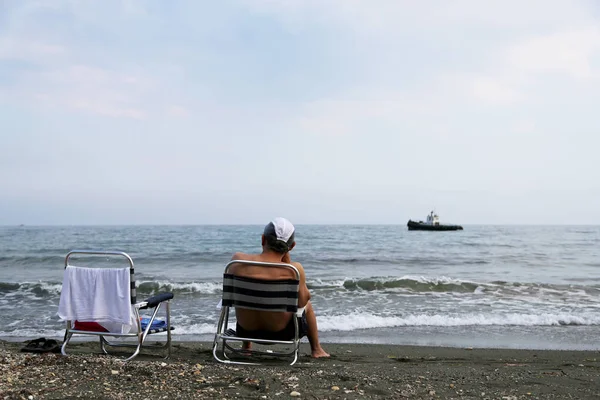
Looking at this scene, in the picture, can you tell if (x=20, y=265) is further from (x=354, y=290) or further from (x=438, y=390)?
(x=438, y=390)

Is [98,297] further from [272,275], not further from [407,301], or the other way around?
[407,301]

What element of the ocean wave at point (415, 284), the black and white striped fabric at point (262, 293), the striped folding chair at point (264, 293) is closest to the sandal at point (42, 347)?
the striped folding chair at point (264, 293)

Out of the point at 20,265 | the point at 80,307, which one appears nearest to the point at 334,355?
the point at 80,307

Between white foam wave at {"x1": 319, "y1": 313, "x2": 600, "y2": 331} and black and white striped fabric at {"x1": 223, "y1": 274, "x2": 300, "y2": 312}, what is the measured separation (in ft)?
10.7

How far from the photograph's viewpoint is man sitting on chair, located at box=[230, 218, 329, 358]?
427cm

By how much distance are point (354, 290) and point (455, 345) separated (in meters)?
5.61

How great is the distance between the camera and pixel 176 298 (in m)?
10.5

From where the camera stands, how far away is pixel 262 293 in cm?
420

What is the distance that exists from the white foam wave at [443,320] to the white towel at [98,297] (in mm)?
3635

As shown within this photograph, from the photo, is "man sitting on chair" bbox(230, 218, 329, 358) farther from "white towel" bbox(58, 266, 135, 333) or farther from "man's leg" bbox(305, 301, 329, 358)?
"white towel" bbox(58, 266, 135, 333)

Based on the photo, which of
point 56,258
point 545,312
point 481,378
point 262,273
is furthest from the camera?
point 56,258

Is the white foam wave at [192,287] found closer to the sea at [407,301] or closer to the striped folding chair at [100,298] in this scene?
the sea at [407,301]

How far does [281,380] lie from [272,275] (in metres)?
0.98

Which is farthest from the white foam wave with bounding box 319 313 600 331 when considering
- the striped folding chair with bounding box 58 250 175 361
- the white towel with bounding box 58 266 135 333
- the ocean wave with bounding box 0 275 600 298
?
the white towel with bounding box 58 266 135 333
